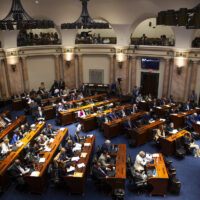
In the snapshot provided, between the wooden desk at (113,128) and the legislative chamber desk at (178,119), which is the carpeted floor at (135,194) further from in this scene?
the legislative chamber desk at (178,119)

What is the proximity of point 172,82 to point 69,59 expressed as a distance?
871 cm

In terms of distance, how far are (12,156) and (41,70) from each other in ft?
38.1

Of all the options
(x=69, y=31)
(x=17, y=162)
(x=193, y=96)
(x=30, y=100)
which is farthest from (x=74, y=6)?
(x=17, y=162)

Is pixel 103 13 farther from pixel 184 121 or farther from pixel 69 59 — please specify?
pixel 184 121

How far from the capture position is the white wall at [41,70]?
1858cm

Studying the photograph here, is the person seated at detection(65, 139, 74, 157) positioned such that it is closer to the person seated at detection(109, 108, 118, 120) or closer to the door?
the person seated at detection(109, 108, 118, 120)

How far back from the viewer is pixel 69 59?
1872 centimetres

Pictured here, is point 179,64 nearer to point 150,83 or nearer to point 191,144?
point 150,83

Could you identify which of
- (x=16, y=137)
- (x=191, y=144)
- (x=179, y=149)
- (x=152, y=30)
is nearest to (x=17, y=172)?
(x=16, y=137)

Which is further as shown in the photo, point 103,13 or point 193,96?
point 103,13

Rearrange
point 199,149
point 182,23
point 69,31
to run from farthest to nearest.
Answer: point 69,31 < point 199,149 < point 182,23

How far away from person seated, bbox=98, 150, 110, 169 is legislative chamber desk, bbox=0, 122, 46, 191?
3.40 m

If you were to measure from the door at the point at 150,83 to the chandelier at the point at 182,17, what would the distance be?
32.1 ft

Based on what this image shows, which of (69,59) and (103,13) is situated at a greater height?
(103,13)
